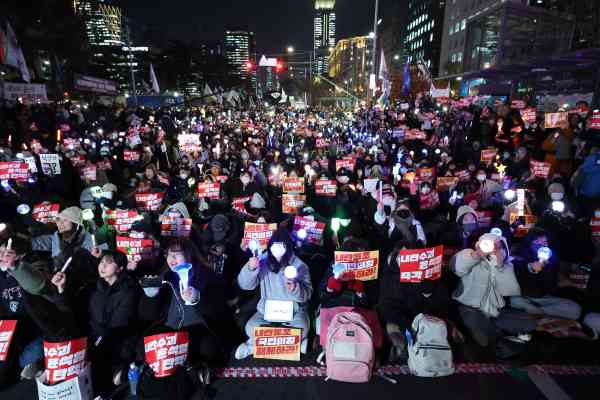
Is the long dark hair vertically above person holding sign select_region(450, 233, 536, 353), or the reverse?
the long dark hair

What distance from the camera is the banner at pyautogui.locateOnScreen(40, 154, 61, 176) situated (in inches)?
334

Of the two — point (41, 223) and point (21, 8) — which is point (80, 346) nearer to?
point (41, 223)

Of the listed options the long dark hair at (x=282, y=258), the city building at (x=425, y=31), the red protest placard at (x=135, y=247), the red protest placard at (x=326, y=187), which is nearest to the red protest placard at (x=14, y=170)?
the red protest placard at (x=135, y=247)

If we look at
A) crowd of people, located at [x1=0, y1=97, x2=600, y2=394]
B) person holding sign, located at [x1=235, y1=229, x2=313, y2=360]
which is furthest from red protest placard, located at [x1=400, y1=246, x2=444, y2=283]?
person holding sign, located at [x1=235, y1=229, x2=313, y2=360]

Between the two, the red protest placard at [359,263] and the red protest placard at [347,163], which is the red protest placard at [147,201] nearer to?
the red protest placard at [359,263]

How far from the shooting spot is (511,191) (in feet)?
23.3

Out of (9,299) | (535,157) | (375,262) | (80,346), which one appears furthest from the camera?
(535,157)

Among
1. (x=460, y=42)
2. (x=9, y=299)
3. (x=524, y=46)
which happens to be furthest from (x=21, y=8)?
(x=460, y=42)

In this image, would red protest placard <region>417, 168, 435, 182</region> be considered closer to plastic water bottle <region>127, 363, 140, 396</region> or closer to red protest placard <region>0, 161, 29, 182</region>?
plastic water bottle <region>127, 363, 140, 396</region>

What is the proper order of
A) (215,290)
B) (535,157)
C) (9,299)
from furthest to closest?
(535,157)
(215,290)
(9,299)

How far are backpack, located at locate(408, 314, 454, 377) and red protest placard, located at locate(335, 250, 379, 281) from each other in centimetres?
93

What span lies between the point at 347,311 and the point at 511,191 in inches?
196

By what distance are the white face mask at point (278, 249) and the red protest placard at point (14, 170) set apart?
6.42 metres

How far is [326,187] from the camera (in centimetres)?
808
